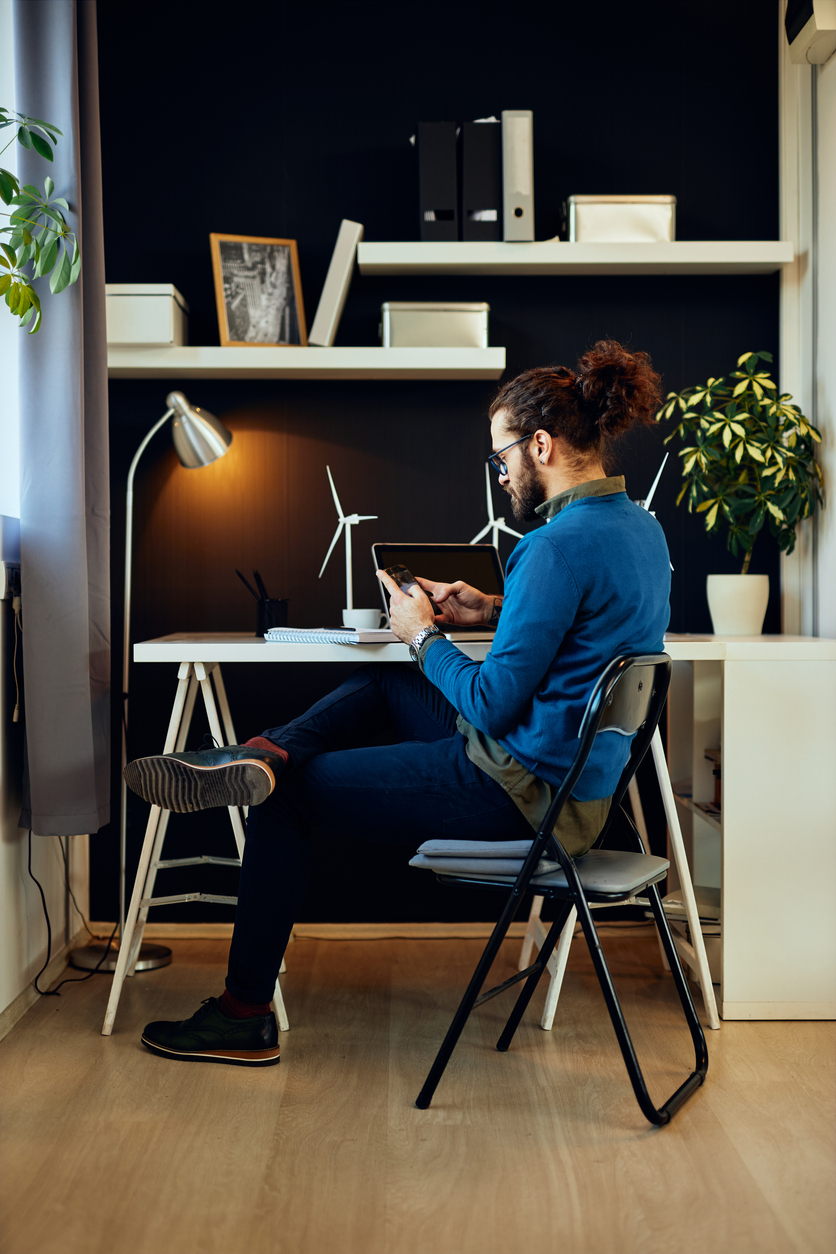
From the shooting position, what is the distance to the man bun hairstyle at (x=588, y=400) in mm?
1704

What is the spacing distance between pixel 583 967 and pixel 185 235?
2173 millimetres

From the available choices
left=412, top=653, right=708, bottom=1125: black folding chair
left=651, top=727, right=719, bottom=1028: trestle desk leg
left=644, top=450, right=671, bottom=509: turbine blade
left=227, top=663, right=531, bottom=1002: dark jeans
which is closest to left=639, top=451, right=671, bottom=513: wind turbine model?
Answer: left=644, top=450, right=671, bottom=509: turbine blade

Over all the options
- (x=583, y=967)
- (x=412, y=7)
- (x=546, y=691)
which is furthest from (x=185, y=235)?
(x=583, y=967)

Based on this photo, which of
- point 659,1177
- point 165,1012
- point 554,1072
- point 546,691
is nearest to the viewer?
point 659,1177

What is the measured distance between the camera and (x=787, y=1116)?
1665mm

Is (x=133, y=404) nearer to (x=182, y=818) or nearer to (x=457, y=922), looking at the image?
(x=182, y=818)

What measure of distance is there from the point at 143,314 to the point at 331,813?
140 cm

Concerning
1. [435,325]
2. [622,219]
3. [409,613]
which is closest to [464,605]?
[409,613]

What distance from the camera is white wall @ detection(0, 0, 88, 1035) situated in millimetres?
2037

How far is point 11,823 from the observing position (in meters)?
2.08

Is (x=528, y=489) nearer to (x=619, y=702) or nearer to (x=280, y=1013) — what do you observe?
(x=619, y=702)

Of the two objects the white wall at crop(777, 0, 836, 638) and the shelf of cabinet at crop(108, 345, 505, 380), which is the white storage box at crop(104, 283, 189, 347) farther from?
the white wall at crop(777, 0, 836, 638)

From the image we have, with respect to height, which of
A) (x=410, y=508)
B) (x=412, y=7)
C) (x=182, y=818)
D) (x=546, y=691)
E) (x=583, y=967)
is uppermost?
(x=412, y=7)

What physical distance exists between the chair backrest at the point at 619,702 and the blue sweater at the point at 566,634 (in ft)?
0.16
